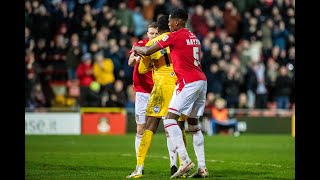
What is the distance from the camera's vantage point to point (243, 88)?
29.1 m

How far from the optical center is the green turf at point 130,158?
494 inches

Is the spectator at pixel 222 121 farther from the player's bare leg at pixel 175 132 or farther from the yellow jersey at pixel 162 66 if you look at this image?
the player's bare leg at pixel 175 132

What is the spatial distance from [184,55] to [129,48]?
1636cm

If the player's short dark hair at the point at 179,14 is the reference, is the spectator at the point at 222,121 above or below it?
below

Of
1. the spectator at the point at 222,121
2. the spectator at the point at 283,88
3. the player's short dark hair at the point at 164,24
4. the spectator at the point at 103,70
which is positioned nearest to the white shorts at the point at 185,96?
the player's short dark hair at the point at 164,24

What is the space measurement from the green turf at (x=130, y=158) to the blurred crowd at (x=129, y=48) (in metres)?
2.55

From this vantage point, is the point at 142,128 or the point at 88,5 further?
the point at 88,5

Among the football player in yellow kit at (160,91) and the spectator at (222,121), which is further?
the spectator at (222,121)

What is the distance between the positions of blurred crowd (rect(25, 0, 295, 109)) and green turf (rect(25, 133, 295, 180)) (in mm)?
2547

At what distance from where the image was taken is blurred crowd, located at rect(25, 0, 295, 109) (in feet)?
88.6
